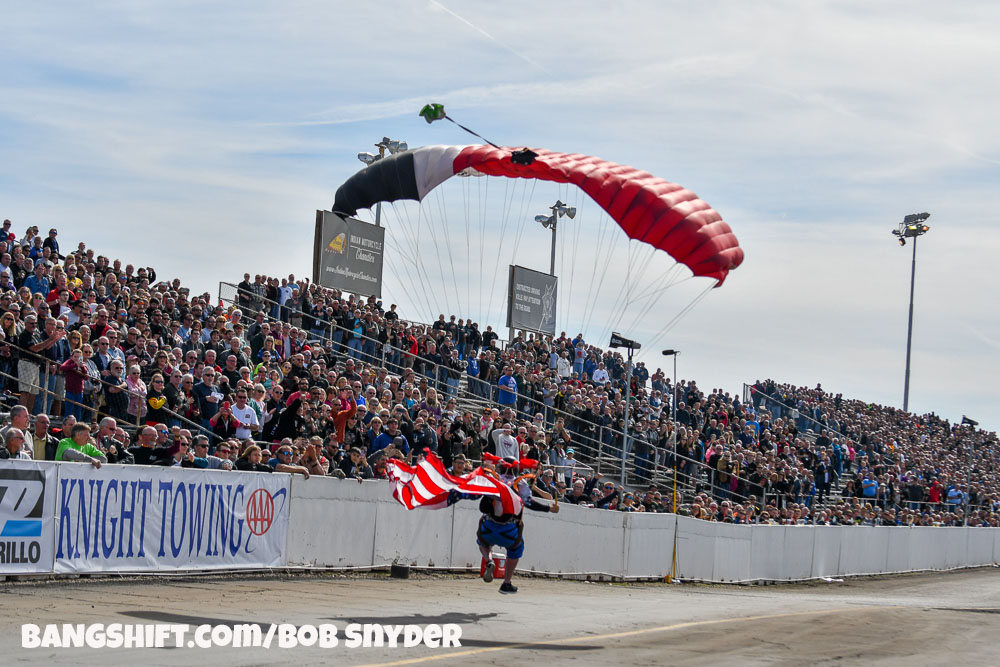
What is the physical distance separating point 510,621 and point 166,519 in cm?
460

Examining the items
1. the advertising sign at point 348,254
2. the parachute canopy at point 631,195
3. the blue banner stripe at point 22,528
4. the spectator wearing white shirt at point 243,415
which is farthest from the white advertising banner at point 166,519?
the advertising sign at point 348,254

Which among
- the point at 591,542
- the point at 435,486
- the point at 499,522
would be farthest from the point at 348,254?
the point at 499,522

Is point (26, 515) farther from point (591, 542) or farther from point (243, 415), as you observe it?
point (591, 542)

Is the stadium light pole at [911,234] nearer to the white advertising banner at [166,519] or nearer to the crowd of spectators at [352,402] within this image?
the crowd of spectators at [352,402]

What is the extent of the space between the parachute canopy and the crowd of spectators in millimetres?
4404

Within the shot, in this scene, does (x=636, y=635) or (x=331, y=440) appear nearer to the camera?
(x=636, y=635)

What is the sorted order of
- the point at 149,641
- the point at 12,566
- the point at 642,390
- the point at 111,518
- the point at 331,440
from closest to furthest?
the point at 149,641, the point at 12,566, the point at 111,518, the point at 331,440, the point at 642,390

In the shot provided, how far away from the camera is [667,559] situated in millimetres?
24547

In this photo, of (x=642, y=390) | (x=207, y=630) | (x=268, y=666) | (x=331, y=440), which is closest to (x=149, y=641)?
(x=207, y=630)

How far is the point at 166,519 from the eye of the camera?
1469 centimetres

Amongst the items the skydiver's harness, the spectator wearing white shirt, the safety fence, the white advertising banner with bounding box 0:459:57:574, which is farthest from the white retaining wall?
the white advertising banner with bounding box 0:459:57:574

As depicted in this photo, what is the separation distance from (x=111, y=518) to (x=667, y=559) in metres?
13.4

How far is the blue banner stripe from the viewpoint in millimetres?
12930

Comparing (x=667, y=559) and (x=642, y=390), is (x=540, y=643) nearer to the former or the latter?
(x=667, y=559)
